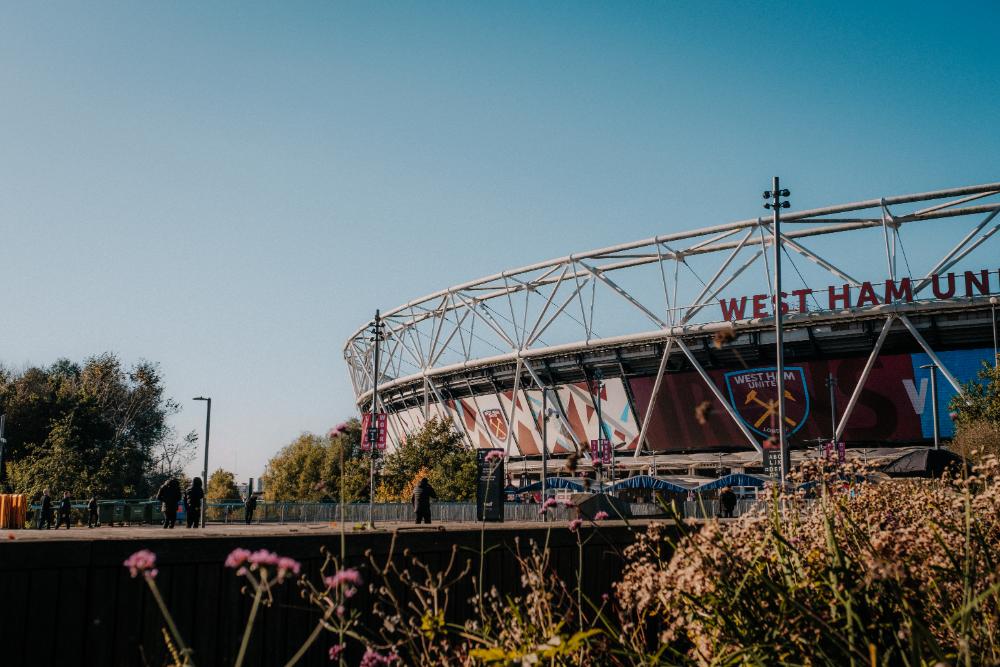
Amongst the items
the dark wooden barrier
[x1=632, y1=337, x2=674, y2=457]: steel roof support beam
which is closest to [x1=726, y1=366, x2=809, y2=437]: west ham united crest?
[x1=632, y1=337, x2=674, y2=457]: steel roof support beam

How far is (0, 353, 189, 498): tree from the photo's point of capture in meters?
51.7

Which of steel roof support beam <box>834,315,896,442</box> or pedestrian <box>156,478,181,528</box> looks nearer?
pedestrian <box>156,478,181,528</box>

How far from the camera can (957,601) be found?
15.4ft

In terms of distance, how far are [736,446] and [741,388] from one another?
14.7 feet

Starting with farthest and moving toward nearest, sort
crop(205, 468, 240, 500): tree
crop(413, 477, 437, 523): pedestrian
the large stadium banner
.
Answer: crop(205, 468, 240, 500): tree → the large stadium banner → crop(413, 477, 437, 523): pedestrian

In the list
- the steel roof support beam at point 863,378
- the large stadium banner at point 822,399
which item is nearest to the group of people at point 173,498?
the large stadium banner at point 822,399

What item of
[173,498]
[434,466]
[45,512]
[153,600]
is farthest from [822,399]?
[153,600]

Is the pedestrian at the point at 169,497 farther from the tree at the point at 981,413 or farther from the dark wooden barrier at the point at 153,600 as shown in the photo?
the tree at the point at 981,413

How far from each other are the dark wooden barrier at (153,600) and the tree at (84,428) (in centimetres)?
4604

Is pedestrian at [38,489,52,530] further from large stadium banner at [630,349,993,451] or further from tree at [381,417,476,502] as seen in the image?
large stadium banner at [630,349,993,451]

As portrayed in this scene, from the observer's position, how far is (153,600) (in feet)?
23.7

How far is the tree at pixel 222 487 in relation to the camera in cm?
8725

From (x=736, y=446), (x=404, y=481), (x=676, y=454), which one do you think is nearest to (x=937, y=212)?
(x=736, y=446)

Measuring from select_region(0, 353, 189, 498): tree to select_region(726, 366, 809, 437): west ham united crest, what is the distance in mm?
38206
